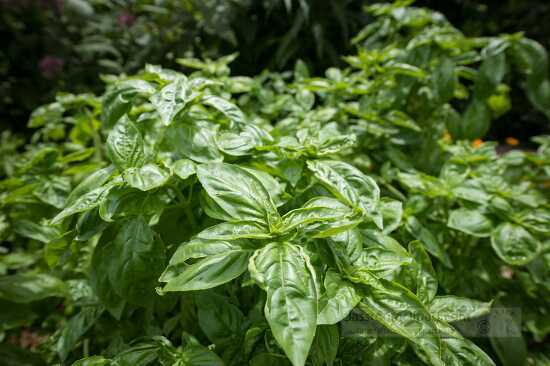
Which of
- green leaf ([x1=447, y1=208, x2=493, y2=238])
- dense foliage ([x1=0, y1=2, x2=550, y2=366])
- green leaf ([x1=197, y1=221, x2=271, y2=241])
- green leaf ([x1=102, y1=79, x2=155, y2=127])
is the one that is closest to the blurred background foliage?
dense foliage ([x1=0, y1=2, x2=550, y2=366])

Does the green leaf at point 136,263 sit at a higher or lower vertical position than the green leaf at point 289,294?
lower

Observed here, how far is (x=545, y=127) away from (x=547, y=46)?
783 millimetres

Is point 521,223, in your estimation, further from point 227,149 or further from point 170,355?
point 170,355

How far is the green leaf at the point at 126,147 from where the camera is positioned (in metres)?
0.73

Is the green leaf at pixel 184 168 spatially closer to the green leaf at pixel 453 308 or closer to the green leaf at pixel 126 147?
the green leaf at pixel 126 147

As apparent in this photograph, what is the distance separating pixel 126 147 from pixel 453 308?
0.65m

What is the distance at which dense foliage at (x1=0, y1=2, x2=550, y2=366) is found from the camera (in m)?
0.60

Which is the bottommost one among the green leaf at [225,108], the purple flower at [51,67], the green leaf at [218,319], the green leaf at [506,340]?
the green leaf at [506,340]

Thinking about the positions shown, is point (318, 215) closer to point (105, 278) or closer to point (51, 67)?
point (105, 278)

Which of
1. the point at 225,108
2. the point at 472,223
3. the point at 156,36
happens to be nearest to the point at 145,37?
the point at 156,36

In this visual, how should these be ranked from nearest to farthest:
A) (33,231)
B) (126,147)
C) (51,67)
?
(126,147)
(33,231)
(51,67)

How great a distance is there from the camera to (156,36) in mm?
2936

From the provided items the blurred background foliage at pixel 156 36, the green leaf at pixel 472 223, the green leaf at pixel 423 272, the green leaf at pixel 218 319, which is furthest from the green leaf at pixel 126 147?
the blurred background foliage at pixel 156 36

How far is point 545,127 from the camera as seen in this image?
392 centimetres
